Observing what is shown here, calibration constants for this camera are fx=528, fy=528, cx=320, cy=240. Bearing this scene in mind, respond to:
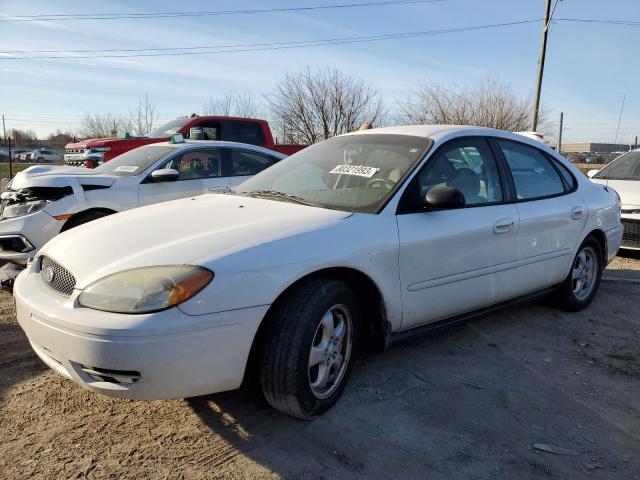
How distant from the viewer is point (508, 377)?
11.0 feet

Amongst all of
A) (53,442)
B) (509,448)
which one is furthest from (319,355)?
(53,442)

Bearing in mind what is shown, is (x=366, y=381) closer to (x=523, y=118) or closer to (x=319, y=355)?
(x=319, y=355)

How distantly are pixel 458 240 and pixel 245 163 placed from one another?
4120mm

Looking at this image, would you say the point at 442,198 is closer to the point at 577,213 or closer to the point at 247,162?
the point at 577,213

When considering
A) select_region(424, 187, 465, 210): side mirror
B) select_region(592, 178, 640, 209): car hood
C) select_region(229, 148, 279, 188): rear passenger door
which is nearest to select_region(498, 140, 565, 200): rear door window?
select_region(424, 187, 465, 210): side mirror

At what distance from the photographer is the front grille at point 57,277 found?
2.54m

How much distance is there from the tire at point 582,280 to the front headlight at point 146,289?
11.2 ft

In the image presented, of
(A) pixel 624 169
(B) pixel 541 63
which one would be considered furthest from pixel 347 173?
(B) pixel 541 63

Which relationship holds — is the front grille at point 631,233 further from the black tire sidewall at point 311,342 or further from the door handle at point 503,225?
the black tire sidewall at point 311,342

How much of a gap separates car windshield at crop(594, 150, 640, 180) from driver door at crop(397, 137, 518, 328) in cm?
517

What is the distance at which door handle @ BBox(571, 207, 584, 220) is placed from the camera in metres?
4.32

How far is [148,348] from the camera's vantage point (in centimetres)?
217

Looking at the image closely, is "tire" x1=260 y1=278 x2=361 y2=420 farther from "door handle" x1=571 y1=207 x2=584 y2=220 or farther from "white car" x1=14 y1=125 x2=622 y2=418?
"door handle" x1=571 y1=207 x2=584 y2=220

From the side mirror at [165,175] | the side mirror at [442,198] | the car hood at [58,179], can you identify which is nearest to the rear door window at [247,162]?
the side mirror at [165,175]
